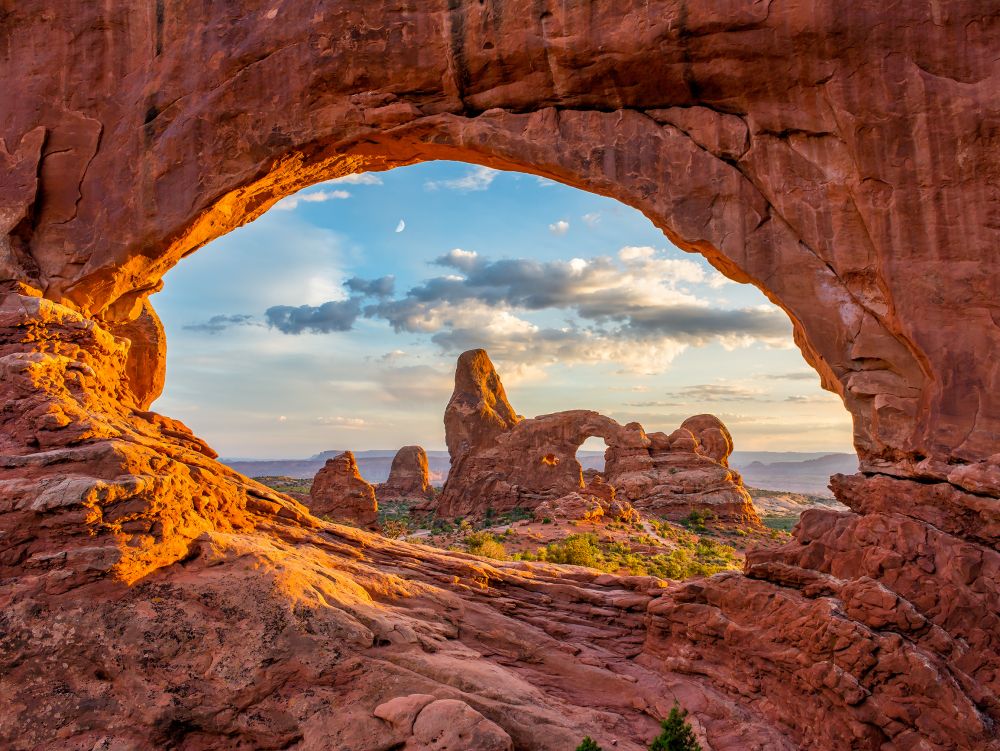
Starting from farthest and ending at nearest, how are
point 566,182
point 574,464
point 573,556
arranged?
point 574,464, point 573,556, point 566,182

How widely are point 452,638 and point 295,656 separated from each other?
2623 millimetres

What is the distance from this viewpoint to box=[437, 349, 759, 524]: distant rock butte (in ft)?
139

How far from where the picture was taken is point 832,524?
9.55 meters

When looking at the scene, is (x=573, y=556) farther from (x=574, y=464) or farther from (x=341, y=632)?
(x=574, y=464)

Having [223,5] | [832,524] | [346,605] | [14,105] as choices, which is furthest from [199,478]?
[832,524]

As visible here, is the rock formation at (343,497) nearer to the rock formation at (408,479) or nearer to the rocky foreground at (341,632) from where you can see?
the rocky foreground at (341,632)

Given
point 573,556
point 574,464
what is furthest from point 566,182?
point 574,464

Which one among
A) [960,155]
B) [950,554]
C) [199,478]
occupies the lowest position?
[950,554]

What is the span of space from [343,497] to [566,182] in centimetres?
2634

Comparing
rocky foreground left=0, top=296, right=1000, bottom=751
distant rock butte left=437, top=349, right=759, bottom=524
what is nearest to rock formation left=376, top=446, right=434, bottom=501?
distant rock butte left=437, top=349, right=759, bottom=524

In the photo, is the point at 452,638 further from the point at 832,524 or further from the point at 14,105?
the point at 14,105

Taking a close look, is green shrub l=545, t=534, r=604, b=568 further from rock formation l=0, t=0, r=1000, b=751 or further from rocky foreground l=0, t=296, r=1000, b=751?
rocky foreground l=0, t=296, r=1000, b=751

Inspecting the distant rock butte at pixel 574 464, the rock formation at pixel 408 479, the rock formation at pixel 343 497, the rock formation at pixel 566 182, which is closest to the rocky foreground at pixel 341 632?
the rock formation at pixel 566 182

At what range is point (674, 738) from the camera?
→ 287 inches
